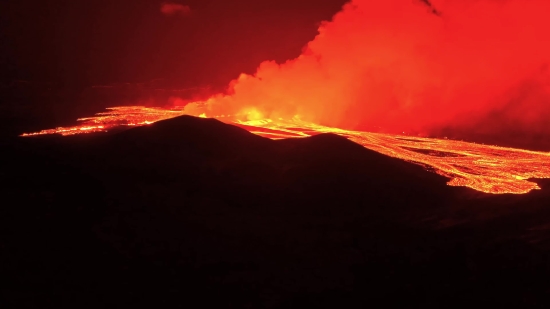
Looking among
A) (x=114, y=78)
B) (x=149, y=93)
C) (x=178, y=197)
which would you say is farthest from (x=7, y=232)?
(x=114, y=78)

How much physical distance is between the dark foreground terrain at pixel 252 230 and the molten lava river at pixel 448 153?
145cm

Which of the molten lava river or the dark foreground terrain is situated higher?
the molten lava river

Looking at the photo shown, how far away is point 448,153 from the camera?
2370cm

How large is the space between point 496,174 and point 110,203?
15.3 meters

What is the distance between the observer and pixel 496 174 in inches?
789

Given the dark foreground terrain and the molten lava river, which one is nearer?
the dark foreground terrain

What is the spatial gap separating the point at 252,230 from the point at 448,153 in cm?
1382

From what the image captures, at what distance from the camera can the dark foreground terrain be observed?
10266mm

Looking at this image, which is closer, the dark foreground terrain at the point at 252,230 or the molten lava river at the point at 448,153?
the dark foreground terrain at the point at 252,230

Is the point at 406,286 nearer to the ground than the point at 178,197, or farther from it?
nearer to the ground

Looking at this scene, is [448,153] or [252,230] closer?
[252,230]

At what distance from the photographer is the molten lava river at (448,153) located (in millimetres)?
19156

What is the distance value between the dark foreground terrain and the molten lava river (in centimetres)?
145

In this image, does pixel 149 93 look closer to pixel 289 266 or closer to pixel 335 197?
pixel 335 197
